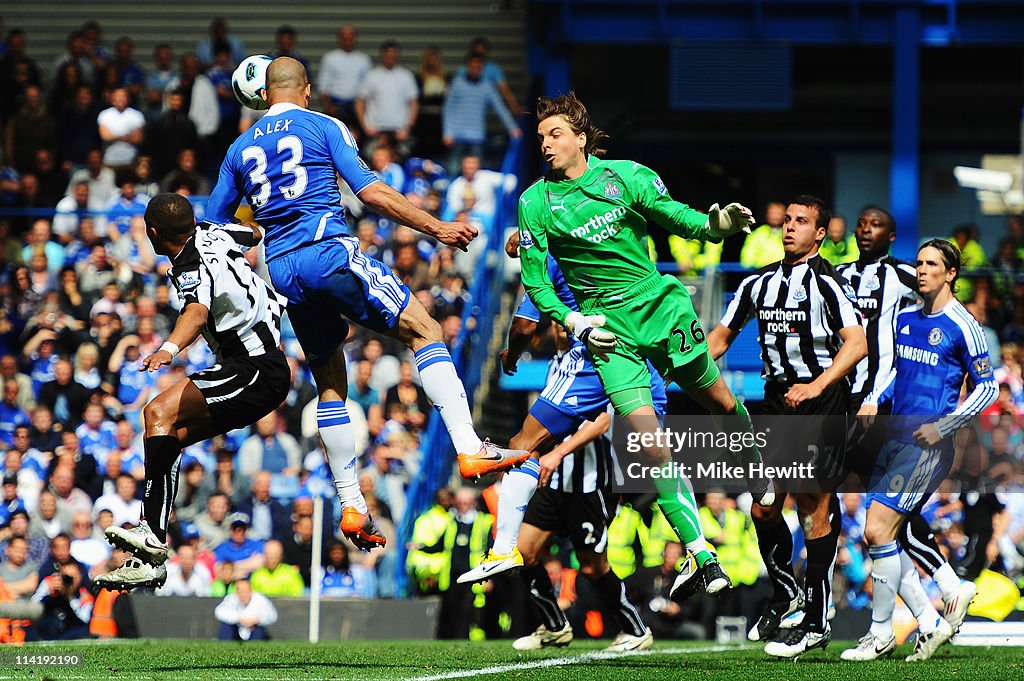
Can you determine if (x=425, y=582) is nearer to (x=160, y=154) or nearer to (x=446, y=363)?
(x=446, y=363)

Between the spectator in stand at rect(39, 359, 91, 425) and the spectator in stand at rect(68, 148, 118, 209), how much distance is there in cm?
287

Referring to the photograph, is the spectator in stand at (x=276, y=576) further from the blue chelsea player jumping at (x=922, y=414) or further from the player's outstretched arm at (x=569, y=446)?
the blue chelsea player jumping at (x=922, y=414)

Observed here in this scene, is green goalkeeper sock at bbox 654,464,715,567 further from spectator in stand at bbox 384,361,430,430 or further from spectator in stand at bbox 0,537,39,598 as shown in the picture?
spectator in stand at bbox 384,361,430,430

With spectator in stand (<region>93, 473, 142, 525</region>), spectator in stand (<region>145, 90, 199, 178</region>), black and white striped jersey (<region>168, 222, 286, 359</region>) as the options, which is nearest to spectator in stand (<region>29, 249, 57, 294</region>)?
spectator in stand (<region>145, 90, 199, 178</region>)

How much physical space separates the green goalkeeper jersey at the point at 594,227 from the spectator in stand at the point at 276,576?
20.4 ft

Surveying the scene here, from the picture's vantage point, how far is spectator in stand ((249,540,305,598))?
1416 cm

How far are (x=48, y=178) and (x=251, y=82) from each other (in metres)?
11.7

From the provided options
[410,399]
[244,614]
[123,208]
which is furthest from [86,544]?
[123,208]

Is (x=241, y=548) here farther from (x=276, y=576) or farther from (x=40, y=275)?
(x=40, y=275)

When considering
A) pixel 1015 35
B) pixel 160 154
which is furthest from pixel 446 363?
pixel 1015 35

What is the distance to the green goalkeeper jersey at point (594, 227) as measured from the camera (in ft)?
28.6

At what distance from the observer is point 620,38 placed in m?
20.2

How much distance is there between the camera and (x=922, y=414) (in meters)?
9.73

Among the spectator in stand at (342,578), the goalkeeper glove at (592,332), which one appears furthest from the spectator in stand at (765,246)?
the goalkeeper glove at (592,332)
